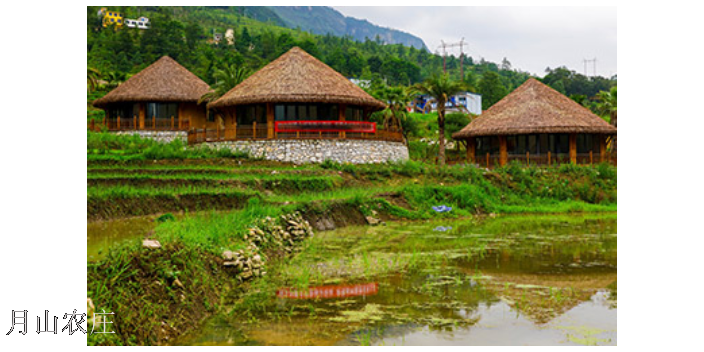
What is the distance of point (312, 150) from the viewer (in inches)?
1186

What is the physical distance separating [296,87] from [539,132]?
1379cm

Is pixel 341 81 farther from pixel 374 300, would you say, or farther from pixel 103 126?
pixel 374 300

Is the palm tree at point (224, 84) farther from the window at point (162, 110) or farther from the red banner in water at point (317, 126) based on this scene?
the red banner in water at point (317, 126)

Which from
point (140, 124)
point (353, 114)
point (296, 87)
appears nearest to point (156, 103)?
point (140, 124)

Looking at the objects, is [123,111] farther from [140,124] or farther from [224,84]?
[224,84]

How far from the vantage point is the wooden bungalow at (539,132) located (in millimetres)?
32906

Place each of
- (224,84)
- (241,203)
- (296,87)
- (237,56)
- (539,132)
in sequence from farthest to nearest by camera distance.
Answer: (237,56), (224,84), (539,132), (296,87), (241,203)

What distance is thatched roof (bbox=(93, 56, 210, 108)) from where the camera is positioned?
3691cm

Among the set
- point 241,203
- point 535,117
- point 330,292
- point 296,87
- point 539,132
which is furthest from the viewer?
point 535,117

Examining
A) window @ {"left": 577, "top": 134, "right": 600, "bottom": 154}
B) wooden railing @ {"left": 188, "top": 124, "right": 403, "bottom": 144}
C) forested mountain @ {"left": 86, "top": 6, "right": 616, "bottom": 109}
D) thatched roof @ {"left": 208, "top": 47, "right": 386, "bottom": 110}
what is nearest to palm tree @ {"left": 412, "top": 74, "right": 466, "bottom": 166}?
thatched roof @ {"left": 208, "top": 47, "right": 386, "bottom": 110}

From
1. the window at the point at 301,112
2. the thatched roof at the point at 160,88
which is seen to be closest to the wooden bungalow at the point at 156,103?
the thatched roof at the point at 160,88

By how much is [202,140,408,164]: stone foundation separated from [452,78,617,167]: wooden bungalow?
7.61 m

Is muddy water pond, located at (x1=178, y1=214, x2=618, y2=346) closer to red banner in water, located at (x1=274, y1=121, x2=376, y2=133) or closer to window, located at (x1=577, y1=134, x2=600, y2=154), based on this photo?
red banner in water, located at (x1=274, y1=121, x2=376, y2=133)
